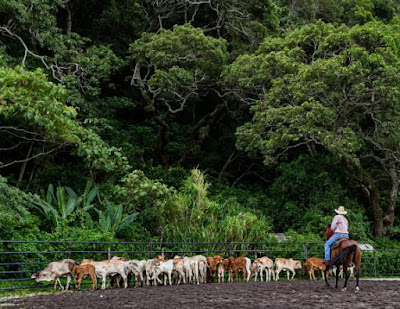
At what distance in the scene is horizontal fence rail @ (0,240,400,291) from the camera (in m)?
15.3

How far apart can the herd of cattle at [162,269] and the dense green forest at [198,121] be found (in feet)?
7.43

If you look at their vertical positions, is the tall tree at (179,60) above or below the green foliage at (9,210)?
above

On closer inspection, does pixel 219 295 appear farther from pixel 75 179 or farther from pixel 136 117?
pixel 136 117

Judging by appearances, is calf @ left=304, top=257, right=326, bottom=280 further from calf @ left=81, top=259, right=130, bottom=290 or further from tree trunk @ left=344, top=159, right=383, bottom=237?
tree trunk @ left=344, top=159, right=383, bottom=237

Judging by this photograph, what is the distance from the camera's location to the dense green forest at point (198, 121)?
65.7ft

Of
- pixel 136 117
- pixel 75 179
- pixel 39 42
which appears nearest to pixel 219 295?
pixel 75 179

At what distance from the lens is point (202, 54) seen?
85.4ft

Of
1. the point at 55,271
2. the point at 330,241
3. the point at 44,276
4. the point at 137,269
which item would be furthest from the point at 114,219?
the point at 330,241

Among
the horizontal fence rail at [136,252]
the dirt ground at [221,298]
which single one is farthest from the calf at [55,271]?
the dirt ground at [221,298]

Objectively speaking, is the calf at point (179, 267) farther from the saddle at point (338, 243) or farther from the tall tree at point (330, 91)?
the tall tree at point (330, 91)

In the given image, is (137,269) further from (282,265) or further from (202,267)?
(282,265)

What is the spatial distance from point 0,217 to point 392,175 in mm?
18675

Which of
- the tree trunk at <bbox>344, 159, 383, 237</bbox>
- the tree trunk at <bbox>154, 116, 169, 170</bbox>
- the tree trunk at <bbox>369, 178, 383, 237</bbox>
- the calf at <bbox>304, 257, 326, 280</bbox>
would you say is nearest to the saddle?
the calf at <bbox>304, 257, 326, 280</bbox>

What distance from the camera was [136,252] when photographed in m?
17.1
